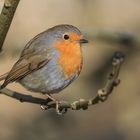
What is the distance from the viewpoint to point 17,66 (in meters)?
4.85

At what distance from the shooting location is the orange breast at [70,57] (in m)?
4.56

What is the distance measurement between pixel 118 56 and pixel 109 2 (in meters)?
7.84

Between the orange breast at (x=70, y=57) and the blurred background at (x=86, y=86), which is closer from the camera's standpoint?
the orange breast at (x=70, y=57)

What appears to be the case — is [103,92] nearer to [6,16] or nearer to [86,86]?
[6,16]

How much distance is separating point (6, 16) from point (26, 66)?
1683mm

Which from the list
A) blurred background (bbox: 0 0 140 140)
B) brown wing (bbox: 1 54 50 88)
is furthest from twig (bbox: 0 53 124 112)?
blurred background (bbox: 0 0 140 140)

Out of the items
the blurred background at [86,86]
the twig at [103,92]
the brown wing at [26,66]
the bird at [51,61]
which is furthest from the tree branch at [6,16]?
the blurred background at [86,86]

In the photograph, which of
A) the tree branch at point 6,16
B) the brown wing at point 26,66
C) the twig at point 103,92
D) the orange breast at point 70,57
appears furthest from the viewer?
the brown wing at point 26,66

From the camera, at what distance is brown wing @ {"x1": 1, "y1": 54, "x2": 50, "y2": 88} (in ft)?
15.6

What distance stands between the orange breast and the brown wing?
157mm

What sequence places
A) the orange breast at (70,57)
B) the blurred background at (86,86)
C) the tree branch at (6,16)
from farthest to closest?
1. the blurred background at (86,86)
2. the orange breast at (70,57)
3. the tree branch at (6,16)

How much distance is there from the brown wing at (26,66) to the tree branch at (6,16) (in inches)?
55.8

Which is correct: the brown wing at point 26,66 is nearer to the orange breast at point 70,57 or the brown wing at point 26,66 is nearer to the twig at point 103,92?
the orange breast at point 70,57

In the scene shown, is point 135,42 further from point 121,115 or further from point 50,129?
point 121,115
